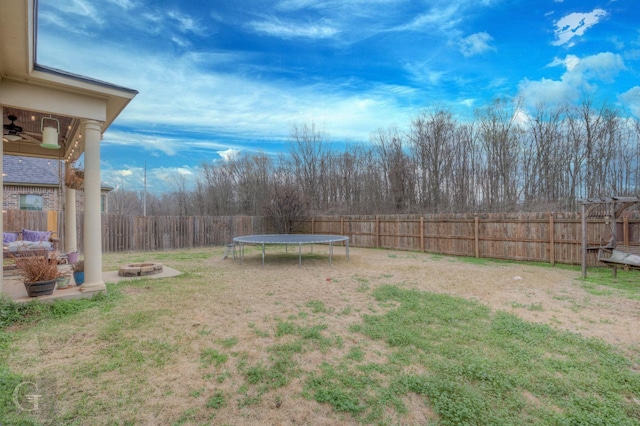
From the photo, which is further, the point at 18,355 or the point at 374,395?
the point at 18,355

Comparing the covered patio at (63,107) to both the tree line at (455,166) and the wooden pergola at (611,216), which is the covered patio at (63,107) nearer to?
the wooden pergola at (611,216)

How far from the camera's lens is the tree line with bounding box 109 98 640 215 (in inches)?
498

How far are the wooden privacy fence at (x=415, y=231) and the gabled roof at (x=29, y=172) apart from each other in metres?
4.56

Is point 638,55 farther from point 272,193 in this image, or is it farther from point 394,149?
point 272,193

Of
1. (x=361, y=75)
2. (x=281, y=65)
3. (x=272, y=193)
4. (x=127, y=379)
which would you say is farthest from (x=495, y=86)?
(x=127, y=379)

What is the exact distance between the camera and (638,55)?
9.90 metres


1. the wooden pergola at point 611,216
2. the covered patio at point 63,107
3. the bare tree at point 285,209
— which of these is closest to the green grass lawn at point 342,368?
the covered patio at point 63,107

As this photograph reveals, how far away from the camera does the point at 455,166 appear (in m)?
15.6

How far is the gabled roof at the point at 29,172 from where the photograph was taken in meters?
13.8

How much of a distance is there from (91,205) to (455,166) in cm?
1593

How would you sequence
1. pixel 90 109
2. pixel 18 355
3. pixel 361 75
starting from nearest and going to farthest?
pixel 18 355 → pixel 90 109 → pixel 361 75

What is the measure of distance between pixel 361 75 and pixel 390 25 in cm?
378

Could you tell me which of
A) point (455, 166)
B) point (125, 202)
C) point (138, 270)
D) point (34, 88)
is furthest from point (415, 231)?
point (125, 202)

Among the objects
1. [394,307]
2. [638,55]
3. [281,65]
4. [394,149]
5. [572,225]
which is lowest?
[394,307]
